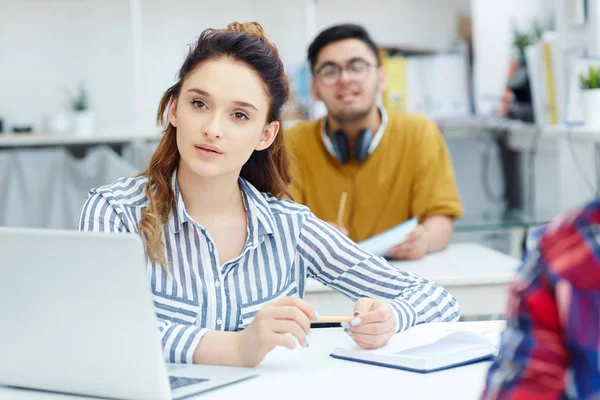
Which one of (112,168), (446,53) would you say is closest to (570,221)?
(112,168)

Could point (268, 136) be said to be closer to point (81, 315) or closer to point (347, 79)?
point (81, 315)

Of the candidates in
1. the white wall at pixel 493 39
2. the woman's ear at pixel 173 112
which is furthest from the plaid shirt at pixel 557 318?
the white wall at pixel 493 39

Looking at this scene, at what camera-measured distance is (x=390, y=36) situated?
441cm

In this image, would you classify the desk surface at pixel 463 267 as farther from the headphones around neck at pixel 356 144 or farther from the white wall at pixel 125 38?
the white wall at pixel 125 38

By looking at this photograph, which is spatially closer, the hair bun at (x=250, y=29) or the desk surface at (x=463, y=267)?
the hair bun at (x=250, y=29)

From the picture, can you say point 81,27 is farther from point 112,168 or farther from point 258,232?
point 258,232

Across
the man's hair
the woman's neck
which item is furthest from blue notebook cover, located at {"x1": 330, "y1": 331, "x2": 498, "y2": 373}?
the man's hair

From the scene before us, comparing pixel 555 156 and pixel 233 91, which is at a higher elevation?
pixel 233 91

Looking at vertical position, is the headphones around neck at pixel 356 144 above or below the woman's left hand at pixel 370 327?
above

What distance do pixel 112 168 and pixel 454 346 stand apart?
247 centimetres

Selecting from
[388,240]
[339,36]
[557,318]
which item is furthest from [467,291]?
[557,318]

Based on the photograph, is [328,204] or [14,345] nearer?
[14,345]

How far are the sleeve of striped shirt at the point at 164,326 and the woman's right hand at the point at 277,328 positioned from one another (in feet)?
0.30

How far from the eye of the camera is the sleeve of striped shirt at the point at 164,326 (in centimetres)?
124
